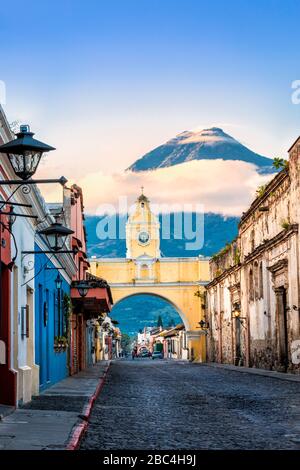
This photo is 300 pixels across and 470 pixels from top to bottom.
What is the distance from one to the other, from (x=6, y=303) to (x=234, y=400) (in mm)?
4554

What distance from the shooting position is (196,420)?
438 inches

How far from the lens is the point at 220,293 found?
152 ft

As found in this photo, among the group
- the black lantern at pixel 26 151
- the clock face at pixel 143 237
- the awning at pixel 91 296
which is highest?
the clock face at pixel 143 237

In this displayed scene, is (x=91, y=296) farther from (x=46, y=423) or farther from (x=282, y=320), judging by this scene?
(x=46, y=423)

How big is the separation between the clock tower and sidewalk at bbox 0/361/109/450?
48861 mm

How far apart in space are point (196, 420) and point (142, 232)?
5939 centimetres

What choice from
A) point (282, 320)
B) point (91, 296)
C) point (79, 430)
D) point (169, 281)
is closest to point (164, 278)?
point (169, 281)

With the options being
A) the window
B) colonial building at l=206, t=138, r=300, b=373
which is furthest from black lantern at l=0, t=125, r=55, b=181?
the window

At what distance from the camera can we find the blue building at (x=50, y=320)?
58.9 feet

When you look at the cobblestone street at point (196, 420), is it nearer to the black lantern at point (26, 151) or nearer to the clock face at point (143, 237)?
the black lantern at point (26, 151)

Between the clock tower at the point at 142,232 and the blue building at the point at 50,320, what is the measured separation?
38856 mm

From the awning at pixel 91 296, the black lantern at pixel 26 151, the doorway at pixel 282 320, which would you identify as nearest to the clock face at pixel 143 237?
the awning at pixel 91 296

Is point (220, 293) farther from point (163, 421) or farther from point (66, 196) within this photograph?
point (163, 421)

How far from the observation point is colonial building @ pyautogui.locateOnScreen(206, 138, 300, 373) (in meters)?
25.5
